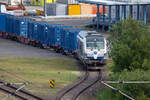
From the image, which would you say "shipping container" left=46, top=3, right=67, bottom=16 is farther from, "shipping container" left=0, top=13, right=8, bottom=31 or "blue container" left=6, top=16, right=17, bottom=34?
"blue container" left=6, top=16, right=17, bottom=34

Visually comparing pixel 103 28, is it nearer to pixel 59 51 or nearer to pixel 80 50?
pixel 59 51

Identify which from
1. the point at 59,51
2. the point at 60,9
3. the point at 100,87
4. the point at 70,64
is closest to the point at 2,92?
the point at 100,87

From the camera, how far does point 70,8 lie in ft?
320

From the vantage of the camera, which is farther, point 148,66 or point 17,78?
point 17,78

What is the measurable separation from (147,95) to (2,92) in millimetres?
10138

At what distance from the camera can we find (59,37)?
145ft

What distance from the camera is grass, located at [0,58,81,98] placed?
27.9 meters

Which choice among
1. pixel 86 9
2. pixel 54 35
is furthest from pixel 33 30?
pixel 86 9

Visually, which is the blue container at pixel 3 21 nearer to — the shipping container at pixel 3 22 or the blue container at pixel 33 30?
the shipping container at pixel 3 22

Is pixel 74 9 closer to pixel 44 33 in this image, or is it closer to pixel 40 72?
pixel 44 33

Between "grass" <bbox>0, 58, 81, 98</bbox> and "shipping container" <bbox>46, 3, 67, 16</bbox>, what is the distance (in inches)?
2204

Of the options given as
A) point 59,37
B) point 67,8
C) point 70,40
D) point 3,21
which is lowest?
point 70,40

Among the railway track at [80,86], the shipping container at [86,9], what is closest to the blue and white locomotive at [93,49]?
the railway track at [80,86]

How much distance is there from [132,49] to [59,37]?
20.1 meters
